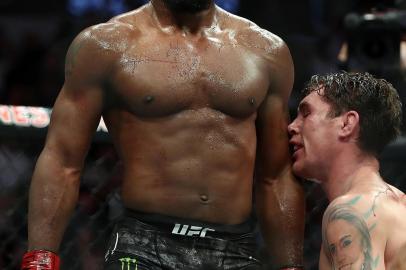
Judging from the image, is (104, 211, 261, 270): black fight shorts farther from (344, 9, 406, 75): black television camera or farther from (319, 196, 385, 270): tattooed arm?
(344, 9, 406, 75): black television camera

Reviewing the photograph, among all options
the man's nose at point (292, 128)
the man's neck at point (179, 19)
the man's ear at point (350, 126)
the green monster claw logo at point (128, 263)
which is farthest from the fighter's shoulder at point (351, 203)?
the man's neck at point (179, 19)

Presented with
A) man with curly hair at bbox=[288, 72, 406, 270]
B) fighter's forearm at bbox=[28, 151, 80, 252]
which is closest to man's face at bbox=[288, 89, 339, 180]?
man with curly hair at bbox=[288, 72, 406, 270]

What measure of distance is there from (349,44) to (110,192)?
102 cm

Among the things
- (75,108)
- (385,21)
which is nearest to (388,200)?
(75,108)

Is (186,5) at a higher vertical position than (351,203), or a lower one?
higher

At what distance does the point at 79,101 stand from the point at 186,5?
39 centimetres

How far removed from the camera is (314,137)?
216 centimetres

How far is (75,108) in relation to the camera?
2.18 meters

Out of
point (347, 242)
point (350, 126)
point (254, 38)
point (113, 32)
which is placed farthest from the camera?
point (254, 38)

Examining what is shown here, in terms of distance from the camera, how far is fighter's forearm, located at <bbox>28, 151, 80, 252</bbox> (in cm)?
217

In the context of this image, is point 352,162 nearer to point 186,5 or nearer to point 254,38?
point 254,38

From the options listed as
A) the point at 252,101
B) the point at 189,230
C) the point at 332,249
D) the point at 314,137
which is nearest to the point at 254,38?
the point at 252,101

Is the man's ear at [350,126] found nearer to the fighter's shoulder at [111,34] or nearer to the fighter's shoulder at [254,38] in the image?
the fighter's shoulder at [254,38]

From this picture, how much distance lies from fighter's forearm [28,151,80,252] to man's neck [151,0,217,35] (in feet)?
1.57
